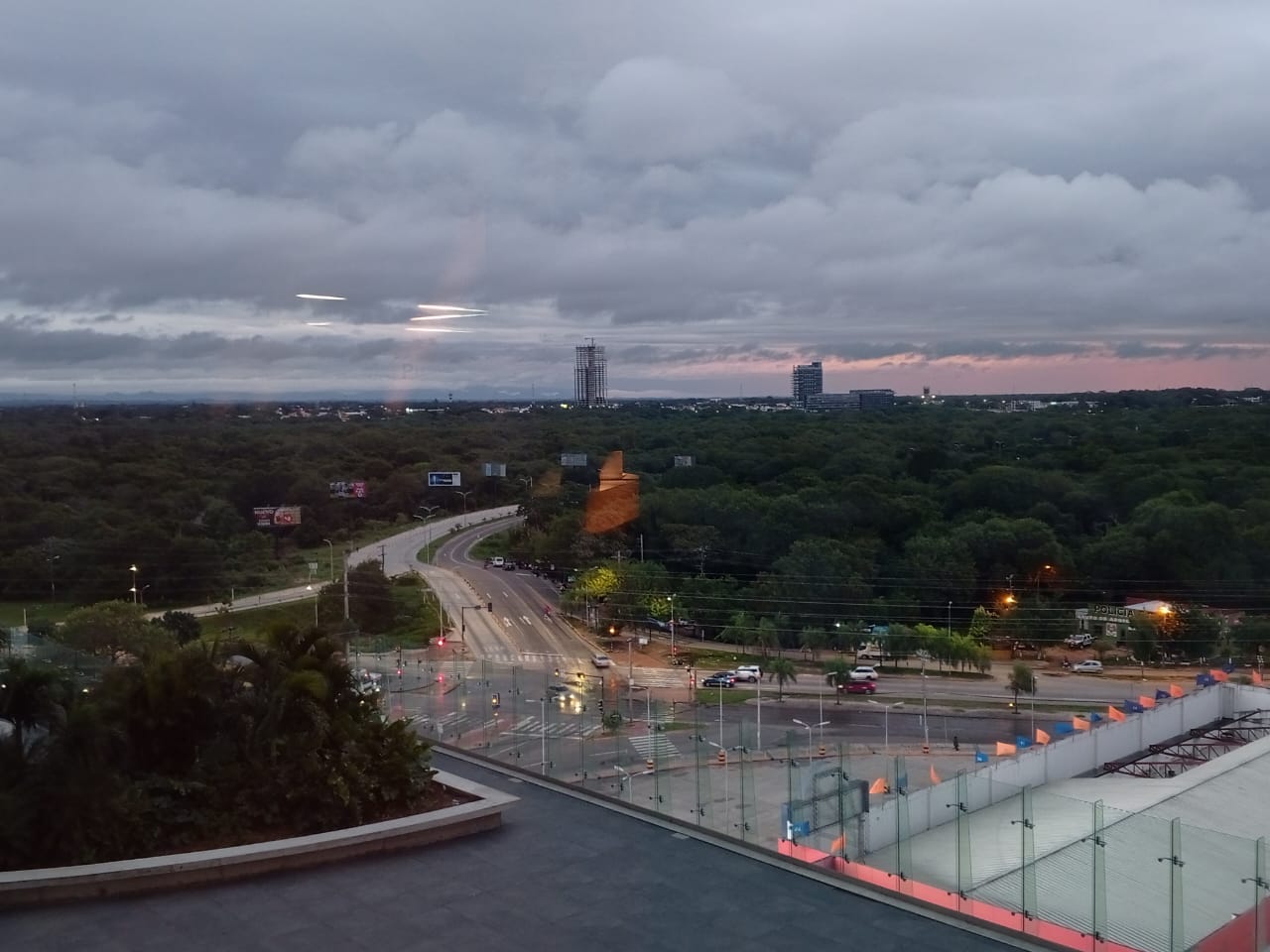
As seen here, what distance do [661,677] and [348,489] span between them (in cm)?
1441

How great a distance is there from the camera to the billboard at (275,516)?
28.4 meters

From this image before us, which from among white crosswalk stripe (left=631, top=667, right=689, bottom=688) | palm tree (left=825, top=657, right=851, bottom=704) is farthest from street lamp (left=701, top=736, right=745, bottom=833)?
palm tree (left=825, top=657, right=851, bottom=704)

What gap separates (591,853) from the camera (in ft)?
19.5

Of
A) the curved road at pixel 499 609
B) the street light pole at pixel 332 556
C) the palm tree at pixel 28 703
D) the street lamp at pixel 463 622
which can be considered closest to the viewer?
the palm tree at pixel 28 703

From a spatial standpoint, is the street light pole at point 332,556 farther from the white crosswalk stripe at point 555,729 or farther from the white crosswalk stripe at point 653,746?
the white crosswalk stripe at point 653,746

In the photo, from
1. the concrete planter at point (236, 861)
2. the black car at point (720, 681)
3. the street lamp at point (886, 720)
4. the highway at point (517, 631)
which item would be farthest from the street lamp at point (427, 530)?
the concrete planter at point (236, 861)

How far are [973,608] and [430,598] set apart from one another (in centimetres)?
1301

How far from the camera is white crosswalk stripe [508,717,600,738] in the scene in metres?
8.95

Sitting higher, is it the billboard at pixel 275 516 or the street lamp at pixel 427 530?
the billboard at pixel 275 516

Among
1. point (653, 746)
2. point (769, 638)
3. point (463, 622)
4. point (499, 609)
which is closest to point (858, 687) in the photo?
point (769, 638)

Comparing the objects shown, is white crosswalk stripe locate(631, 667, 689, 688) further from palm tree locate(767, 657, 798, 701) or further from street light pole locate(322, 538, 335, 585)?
street light pole locate(322, 538, 335, 585)

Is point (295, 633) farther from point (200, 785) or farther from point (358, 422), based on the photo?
point (358, 422)

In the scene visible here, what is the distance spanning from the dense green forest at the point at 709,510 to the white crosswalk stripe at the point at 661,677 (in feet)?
11.7

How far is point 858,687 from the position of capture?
755 inches
